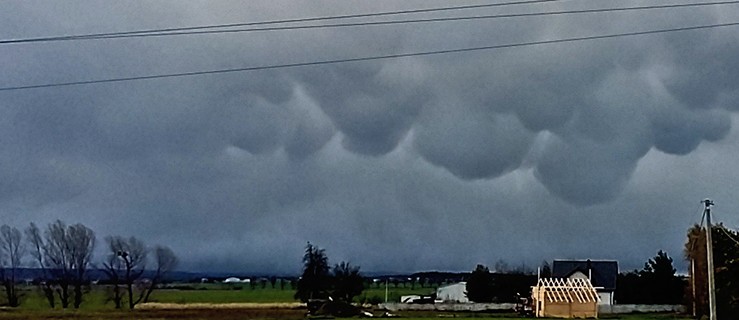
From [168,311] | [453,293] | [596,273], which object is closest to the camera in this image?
[168,311]

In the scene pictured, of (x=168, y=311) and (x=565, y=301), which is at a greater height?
(x=565, y=301)

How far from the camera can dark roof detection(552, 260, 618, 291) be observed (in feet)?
310

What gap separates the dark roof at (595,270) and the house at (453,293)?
35.6 ft

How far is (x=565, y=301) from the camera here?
7581 cm

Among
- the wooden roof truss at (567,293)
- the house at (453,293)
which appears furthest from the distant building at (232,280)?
the wooden roof truss at (567,293)

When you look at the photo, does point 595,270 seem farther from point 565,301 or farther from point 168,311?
point 168,311

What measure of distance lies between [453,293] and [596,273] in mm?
17896

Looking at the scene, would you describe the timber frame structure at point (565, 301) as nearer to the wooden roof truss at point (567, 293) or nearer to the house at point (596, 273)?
the wooden roof truss at point (567, 293)

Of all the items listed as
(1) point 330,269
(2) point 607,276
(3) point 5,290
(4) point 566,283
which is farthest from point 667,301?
(3) point 5,290

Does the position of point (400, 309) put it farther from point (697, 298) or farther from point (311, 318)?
point (697, 298)

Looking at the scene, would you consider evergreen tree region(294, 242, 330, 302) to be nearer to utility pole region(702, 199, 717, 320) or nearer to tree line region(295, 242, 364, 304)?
tree line region(295, 242, 364, 304)

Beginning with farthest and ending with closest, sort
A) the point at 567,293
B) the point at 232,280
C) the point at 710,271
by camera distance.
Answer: the point at 232,280, the point at 567,293, the point at 710,271

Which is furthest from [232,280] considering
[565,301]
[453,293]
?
[565,301]

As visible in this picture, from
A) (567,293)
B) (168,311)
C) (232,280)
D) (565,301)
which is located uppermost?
(232,280)
